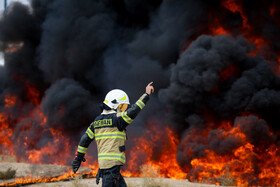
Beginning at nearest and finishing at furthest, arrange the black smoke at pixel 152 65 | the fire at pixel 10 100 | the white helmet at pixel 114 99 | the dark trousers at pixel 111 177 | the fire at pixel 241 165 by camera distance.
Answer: the dark trousers at pixel 111 177, the white helmet at pixel 114 99, the fire at pixel 241 165, the black smoke at pixel 152 65, the fire at pixel 10 100

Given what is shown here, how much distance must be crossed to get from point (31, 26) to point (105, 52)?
32.1 ft

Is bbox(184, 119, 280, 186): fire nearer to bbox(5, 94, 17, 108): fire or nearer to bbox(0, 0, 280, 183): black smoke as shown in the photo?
bbox(0, 0, 280, 183): black smoke

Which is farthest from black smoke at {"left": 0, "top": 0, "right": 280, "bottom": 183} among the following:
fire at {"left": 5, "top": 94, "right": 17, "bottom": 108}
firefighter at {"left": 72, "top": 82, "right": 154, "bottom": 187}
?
firefighter at {"left": 72, "top": 82, "right": 154, "bottom": 187}

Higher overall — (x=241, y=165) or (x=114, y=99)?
(x=241, y=165)

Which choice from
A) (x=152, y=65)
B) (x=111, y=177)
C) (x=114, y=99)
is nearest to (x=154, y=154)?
(x=152, y=65)

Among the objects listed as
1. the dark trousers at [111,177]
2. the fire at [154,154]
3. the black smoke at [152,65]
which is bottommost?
the dark trousers at [111,177]

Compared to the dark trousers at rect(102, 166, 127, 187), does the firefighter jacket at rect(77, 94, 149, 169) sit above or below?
above

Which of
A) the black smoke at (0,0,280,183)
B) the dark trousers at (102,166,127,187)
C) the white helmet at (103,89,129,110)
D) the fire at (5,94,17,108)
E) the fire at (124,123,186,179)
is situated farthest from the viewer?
the fire at (5,94,17,108)

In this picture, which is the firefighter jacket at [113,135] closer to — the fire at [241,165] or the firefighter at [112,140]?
the firefighter at [112,140]

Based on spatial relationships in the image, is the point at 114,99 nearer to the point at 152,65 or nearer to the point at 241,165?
the point at 241,165

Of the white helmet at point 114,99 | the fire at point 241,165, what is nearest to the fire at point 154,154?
the fire at point 241,165

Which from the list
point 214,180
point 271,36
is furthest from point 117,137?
point 271,36

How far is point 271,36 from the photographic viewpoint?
54.6 feet

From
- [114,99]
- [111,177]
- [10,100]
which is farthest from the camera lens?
[10,100]
